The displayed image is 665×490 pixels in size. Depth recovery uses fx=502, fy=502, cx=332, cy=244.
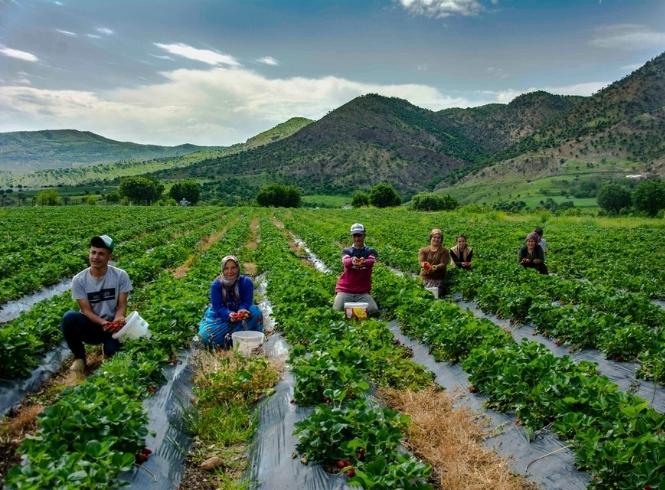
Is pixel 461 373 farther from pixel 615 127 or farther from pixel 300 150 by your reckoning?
pixel 300 150

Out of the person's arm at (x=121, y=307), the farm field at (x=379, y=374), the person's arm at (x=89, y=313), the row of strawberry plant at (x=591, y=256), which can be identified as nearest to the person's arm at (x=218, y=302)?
the farm field at (x=379, y=374)

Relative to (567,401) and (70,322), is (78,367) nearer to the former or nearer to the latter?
(70,322)

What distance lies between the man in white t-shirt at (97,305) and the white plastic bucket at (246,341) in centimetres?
169

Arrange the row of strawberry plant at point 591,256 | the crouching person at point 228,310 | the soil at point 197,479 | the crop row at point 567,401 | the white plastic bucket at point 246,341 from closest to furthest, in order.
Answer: the crop row at point 567,401 → the soil at point 197,479 → the white plastic bucket at point 246,341 → the crouching person at point 228,310 → the row of strawberry plant at point 591,256

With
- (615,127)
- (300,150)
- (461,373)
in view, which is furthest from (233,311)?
(300,150)

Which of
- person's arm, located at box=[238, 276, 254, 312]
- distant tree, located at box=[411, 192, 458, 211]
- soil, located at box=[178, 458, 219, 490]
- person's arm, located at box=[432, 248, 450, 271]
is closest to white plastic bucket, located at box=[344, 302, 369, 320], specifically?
person's arm, located at box=[238, 276, 254, 312]

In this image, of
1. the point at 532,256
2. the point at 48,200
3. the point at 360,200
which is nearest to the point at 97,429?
the point at 532,256

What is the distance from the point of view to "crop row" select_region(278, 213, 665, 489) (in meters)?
3.95

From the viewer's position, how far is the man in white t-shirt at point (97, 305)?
24.0 ft

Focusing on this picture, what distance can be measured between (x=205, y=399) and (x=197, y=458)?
121cm

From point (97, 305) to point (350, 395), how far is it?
4.34 metres

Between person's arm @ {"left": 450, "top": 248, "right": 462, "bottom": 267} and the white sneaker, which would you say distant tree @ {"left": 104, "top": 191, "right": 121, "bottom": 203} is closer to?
person's arm @ {"left": 450, "top": 248, "right": 462, "bottom": 267}

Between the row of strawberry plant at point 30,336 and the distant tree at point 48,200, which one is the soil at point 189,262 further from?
the distant tree at point 48,200

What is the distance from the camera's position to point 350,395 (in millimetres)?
5719
